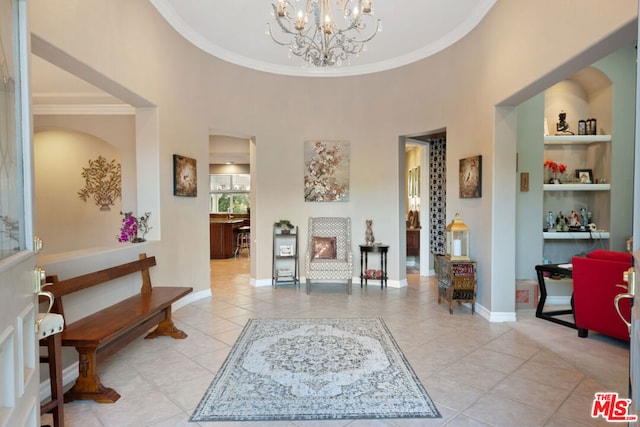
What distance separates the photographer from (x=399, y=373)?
112 inches

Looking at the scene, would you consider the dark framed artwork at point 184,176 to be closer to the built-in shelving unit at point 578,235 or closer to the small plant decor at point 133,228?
the small plant decor at point 133,228

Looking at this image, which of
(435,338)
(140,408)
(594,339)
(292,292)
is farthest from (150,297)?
(594,339)

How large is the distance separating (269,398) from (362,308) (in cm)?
238

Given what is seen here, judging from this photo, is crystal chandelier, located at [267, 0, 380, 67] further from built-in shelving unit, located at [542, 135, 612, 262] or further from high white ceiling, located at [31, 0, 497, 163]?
built-in shelving unit, located at [542, 135, 612, 262]

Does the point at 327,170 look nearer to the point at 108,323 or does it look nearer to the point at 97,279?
the point at 97,279

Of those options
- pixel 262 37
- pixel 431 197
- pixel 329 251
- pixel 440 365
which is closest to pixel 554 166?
pixel 431 197

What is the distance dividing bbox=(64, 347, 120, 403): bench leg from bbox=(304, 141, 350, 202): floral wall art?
407 centimetres

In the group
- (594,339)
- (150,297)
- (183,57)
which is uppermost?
(183,57)

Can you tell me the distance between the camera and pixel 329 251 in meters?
5.83

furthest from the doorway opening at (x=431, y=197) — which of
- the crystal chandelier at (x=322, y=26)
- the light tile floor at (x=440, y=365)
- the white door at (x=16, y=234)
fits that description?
the white door at (x=16, y=234)

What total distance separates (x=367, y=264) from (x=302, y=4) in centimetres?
396

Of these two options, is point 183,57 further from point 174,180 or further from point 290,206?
point 290,206

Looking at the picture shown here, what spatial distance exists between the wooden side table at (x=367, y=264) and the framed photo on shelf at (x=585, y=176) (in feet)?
9.52

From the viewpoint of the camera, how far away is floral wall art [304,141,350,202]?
6043 mm
